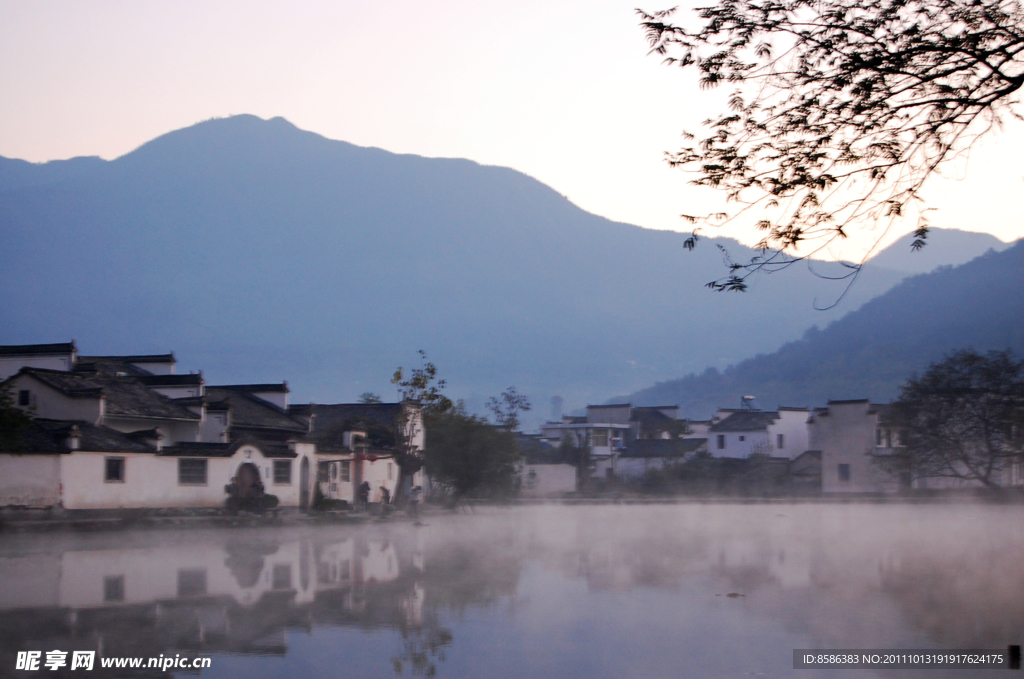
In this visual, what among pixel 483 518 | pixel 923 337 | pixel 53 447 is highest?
pixel 923 337

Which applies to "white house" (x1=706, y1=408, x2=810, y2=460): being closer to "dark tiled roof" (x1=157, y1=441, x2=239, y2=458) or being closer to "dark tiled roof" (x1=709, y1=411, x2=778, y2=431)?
"dark tiled roof" (x1=709, y1=411, x2=778, y2=431)

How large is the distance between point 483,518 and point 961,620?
27849mm

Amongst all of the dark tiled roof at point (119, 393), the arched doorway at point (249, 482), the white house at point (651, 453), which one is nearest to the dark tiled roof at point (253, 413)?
the dark tiled roof at point (119, 393)

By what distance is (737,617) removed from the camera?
12000 millimetres

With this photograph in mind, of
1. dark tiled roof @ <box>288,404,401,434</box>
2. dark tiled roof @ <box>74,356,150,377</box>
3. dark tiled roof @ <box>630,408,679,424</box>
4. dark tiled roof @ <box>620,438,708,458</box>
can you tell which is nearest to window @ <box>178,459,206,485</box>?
dark tiled roof @ <box>74,356,150,377</box>

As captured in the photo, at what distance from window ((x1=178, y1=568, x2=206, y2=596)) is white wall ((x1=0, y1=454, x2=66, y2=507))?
426 inches

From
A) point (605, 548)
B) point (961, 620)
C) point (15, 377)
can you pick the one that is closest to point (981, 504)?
point (605, 548)

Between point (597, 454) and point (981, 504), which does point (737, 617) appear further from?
point (597, 454)

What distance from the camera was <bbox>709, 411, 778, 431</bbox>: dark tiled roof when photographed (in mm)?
74938

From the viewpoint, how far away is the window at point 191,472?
30.6 meters

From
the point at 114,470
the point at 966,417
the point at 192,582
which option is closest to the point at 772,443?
the point at 966,417

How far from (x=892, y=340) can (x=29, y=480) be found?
155765mm

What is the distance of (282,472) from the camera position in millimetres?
34531

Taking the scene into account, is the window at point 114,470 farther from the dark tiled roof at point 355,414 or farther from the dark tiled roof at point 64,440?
the dark tiled roof at point 355,414
